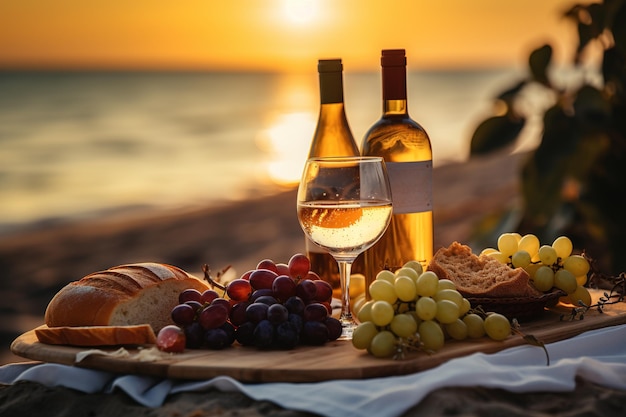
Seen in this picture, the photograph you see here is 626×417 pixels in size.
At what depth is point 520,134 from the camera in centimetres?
398

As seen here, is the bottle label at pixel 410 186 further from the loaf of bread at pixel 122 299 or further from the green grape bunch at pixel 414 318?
the loaf of bread at pixel 122 299

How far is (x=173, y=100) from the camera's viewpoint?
23328 millimetres

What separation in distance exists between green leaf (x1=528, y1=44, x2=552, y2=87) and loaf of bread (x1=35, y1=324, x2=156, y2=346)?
2.51 m

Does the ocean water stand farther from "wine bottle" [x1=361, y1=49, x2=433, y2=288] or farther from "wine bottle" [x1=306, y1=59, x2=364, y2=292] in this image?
"wine bottle" [x1=361, y1=49, x2=433, y2=288]

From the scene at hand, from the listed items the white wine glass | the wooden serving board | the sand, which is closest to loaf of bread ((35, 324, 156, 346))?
the wooden serving board

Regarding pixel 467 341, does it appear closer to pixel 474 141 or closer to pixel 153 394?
pixel 153 394

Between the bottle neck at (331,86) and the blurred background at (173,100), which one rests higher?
the blurred background at (173,100)

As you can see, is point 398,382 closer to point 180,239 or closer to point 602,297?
point 602,297

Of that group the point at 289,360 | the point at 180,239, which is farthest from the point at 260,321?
the point at 180,239

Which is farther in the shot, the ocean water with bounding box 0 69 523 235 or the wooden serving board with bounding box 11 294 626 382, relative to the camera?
the ocean water with bounding box 0 69 523 235

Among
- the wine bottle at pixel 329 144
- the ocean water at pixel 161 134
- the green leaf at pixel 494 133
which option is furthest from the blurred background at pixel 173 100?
the wine bottle at pixel 329 144

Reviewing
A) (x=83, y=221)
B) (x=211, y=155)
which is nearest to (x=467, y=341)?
(x=83, y=221)

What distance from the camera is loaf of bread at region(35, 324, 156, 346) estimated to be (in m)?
1.84

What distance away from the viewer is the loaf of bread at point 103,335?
6.03ft
